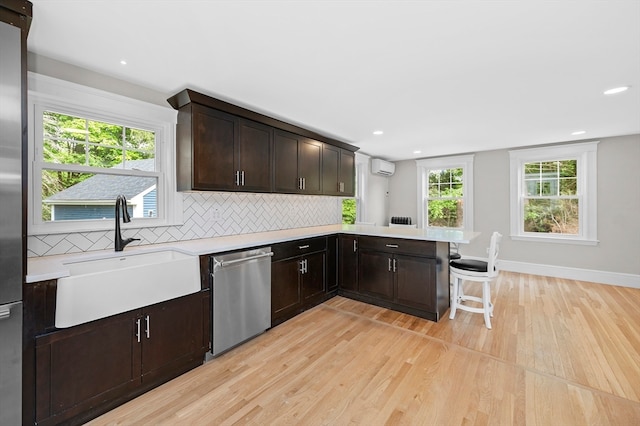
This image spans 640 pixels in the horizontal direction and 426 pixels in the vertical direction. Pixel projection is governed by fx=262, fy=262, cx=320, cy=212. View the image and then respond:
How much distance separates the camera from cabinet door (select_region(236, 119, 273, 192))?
289 cm

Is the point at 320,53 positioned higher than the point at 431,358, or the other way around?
the point at 320,53

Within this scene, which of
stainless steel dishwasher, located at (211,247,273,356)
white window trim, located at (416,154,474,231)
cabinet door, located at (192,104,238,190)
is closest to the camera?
stainless steel dishwasher, located at (211,247,273,356)

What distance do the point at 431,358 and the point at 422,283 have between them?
0.92 meters

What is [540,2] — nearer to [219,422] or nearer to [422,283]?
[422,283]

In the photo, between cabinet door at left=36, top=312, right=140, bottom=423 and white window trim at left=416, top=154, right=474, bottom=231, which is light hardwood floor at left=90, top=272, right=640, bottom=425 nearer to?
cabinet door at left=36, top=312, right=140, bottom=423

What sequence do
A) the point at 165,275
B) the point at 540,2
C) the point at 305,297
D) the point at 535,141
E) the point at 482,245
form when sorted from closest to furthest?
the point at 540,2 → the point at 165,275 → the point at 305,297 → the point at 535,141 → the point at 482,245

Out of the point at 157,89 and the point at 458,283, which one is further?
the point at 458,283

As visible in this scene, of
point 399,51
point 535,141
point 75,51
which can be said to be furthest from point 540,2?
point 535,141

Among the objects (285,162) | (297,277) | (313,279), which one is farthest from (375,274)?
(285,162)

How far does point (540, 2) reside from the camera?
58.2 inches

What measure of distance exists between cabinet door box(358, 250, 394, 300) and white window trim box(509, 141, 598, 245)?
3.46m

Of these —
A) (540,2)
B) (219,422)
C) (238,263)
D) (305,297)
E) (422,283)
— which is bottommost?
(219,422)

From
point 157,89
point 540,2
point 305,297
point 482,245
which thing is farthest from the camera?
point 482,245

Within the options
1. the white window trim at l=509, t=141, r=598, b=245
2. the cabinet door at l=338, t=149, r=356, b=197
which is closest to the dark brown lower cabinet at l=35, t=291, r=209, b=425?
the cabinet door at l=338, t=149, r=356, b=197
